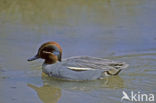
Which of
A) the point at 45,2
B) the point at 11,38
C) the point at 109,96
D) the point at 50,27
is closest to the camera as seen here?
the point at 109,96

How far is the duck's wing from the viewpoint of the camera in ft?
25.5

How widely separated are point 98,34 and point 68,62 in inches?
99.7

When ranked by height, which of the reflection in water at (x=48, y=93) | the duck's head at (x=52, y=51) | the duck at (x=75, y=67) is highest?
the duck's head at (x=52, y=51)

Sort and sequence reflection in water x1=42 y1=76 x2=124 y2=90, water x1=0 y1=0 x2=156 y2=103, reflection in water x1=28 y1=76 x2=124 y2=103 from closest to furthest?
reflection in water x1=28 y1=76 x2=124 y2=103 → water x1=0 y1=0 x2=156 y2=103 → reflection in water x1=42 y1=76 x2=124 y2=90

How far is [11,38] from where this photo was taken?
10.0m

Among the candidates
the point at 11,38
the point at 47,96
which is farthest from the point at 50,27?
the point at 47,96

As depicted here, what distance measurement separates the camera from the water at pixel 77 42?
23.8ft

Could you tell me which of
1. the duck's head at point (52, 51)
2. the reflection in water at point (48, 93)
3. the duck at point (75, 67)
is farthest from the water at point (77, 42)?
the duck's head at point (52, 51)

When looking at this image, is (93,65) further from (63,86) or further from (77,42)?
(77,42)

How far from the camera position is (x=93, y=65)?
784cm

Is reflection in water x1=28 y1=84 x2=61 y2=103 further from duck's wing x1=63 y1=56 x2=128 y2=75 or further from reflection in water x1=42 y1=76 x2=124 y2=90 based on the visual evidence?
duck's wing x1=63 y1=56 x2=128 y2=75

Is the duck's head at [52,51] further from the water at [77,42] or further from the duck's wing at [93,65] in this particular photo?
the water at [77,42]

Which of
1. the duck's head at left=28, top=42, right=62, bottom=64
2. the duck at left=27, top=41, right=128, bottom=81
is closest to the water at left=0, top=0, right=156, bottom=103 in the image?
the duck at left=27, top=41, right=128, bottom=81

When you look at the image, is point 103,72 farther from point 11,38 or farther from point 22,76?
point 11,38
